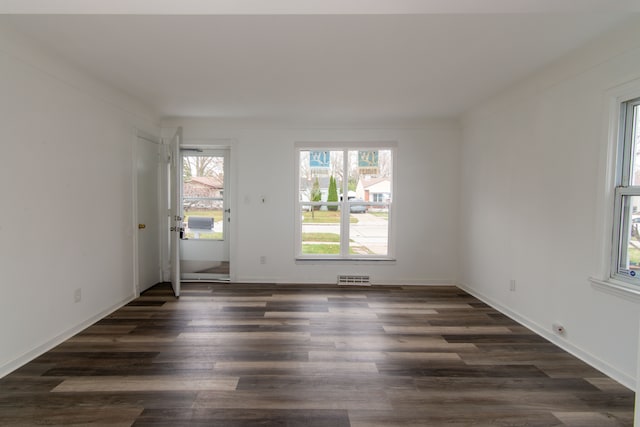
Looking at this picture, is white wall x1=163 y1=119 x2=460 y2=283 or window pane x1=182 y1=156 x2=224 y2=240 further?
window pane x1=182 y1=156 x2=224 y2=240

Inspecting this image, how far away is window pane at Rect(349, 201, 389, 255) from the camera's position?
507 cm

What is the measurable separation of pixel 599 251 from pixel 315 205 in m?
3.47

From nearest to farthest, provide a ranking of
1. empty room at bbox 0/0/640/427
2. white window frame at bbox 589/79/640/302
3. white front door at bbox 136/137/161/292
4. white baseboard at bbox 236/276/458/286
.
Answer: empty room at bbox 0/0/640/427
white window frame at bbox 589/79/640/302
white front door at bbox 136/137/161/292
white baseboard at bbox 236/276/458/286

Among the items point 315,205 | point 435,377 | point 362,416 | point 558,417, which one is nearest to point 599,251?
point 558,417

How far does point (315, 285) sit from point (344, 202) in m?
1.38

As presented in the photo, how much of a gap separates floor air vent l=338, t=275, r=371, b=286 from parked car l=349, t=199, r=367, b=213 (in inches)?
41.3

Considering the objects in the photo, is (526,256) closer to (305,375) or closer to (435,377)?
(435,377)

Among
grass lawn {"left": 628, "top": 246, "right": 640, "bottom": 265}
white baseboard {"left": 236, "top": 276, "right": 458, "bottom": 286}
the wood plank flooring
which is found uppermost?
grass lawn {"left": 628, "top": 246, "right": 640, "bottom": 265}

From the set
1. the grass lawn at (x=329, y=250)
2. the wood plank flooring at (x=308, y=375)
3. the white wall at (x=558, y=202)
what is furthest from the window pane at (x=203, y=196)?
the white wall at (x=558, y=202)

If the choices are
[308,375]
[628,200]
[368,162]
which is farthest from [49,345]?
[628,200]

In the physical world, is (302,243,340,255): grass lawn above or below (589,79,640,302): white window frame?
below

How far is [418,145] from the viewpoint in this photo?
4.92m

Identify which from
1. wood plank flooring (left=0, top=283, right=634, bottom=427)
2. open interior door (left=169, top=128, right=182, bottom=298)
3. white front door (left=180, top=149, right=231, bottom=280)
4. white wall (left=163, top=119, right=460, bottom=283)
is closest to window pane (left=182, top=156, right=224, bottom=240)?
white front door (left=180, top=149, right=231, bottom=280)

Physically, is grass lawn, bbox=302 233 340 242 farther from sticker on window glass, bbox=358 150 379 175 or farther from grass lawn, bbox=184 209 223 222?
grass lawn, bbox=184 209 223 222
